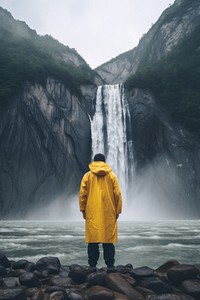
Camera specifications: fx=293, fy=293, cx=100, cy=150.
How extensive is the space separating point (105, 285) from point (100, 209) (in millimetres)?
1335

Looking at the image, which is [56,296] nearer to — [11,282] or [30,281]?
[30,281]

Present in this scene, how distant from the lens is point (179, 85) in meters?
46.1

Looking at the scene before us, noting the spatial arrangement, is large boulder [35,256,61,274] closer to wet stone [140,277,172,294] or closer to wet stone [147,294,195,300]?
wet stone [140,277,172,294]

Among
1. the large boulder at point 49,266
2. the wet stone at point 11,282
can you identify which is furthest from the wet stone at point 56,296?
the large boulder at point 49,266

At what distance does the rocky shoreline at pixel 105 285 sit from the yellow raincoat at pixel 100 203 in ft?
2.12

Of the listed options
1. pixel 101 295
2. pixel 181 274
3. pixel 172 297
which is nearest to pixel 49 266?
pixel 101 295

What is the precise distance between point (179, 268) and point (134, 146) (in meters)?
38.6

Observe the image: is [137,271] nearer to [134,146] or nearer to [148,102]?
[134,146]

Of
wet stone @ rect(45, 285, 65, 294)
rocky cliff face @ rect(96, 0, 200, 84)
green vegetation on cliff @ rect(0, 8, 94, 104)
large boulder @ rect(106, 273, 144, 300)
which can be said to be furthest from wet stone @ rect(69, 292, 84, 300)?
rocky cliff face @ rect(96, 0, 200, 84)

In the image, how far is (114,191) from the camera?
5.64 m

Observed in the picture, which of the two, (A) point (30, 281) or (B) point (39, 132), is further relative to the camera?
(B) point (39, 132)

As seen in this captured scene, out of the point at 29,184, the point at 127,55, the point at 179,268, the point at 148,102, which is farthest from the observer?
the point at 127,55

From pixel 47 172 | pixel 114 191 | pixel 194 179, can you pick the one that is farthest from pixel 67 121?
pixel 114 191

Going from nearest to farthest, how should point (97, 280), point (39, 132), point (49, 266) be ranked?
point (97, 280), point (49, 266), point (39, 132)
